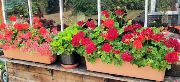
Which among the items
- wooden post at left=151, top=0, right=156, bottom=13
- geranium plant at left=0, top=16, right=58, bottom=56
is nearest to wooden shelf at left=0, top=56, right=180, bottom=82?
geranium plant at left=0, top=16, right=58, bottom=56

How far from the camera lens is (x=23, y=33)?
411 centimetres

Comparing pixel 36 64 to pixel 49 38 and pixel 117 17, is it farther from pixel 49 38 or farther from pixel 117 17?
pixel 117 17

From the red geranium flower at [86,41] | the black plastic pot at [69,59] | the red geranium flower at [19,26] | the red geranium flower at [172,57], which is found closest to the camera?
the red geranium flower at [172,57]

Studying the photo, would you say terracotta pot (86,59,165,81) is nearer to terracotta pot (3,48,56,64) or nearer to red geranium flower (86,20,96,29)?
red geranium flower (86,20,96,29)

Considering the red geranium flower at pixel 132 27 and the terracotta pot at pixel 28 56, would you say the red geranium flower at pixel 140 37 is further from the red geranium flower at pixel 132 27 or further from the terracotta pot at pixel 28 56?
the terracotta pot at pixel 28 56

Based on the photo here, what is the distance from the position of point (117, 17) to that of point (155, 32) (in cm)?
62

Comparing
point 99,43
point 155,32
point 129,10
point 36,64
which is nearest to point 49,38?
point 36,64

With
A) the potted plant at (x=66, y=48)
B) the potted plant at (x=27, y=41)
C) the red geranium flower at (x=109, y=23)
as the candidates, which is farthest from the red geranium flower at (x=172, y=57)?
the potted plant at (x=27, y=41)

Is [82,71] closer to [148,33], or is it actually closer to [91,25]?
[91,25]

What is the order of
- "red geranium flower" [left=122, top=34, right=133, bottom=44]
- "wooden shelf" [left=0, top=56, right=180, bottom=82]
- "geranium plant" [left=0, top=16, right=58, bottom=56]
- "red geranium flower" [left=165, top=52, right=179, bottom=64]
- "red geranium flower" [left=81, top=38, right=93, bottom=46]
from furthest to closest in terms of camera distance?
"geranium plant" [left=0, top=16, right=58, bottom=56]
"red geranium flower" [left=81, top=38, right=93, bottom=46]
"wooden shelf" [left=0, top=56, right=180, bottom=82]
"red geranium flower" [left=122, top=34, right=133, bottom=44]
"red geranium flower" [left=165, top=52, right=179, bottom=64]

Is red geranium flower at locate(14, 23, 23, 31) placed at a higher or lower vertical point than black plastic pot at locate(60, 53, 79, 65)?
higher

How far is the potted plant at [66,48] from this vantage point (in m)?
3.67

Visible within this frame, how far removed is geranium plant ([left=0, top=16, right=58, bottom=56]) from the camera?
389 centimetres

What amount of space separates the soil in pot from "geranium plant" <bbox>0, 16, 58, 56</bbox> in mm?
205
